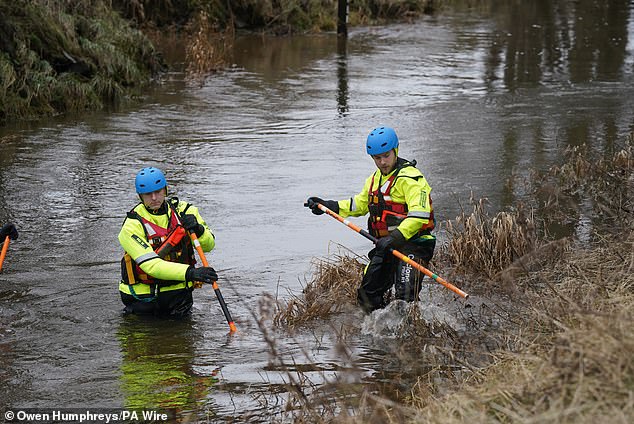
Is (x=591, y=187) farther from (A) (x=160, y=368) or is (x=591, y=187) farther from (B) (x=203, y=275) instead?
(A) (x=160, y=368)

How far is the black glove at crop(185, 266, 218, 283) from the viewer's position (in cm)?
743

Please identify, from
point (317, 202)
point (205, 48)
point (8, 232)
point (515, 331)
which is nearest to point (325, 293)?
point (317, 202)

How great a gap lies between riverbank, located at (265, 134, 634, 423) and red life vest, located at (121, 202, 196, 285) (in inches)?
37.0

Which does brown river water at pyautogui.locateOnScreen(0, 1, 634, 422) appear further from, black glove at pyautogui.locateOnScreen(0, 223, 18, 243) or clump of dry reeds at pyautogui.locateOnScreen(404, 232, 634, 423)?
clump of dry reeds at pyautogui.locateOnScreen(404, 232, 634, 423)

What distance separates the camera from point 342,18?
88.4 ft

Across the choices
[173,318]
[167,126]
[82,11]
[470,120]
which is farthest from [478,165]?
[82,11]

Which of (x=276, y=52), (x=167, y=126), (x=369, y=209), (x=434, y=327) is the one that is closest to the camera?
(x=434, y=327)

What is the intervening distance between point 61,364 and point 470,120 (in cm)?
1083

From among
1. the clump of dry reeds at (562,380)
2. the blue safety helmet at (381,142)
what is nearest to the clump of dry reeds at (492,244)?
the blue safety helmet at (381,142)

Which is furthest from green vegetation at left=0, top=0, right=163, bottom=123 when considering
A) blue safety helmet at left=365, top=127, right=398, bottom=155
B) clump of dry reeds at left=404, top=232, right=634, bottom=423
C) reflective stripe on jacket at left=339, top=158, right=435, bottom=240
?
clump of dry reeds at left=404, top=232, right=634, bottom=423

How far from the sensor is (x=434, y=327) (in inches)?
282

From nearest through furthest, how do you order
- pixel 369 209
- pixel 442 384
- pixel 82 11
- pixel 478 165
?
pixel 442 384
pixel 369 209
pixel 478 165
pixel 82 11

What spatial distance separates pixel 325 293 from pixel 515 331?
2.42 m

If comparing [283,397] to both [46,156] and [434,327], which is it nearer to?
[434,327]
